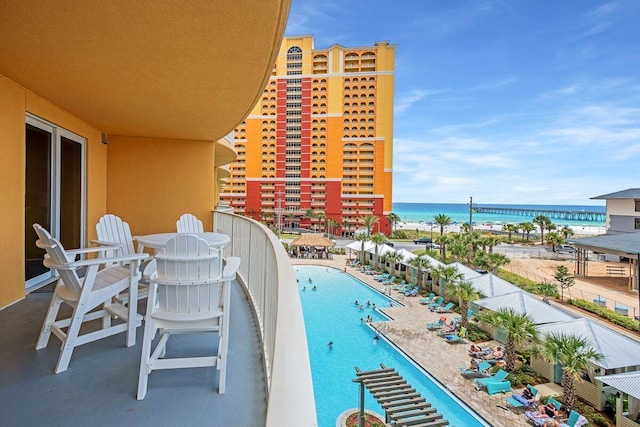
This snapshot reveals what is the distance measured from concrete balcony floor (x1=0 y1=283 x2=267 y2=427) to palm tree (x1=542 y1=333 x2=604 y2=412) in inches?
412

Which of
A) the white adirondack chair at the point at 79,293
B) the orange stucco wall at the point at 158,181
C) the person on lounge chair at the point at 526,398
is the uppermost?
the orange stucco wall at the point at 158,181

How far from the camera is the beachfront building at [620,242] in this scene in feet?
73.1

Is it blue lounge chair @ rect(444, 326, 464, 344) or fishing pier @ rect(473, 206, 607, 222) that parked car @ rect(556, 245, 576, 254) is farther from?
fishing pier @ rect(473, 206, 607, 222)

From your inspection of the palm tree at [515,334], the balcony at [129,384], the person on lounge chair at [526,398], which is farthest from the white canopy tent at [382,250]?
the balcony at [129,384]

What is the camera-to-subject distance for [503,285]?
17.9 metres

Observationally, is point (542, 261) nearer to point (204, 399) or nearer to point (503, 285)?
point (503, 285)

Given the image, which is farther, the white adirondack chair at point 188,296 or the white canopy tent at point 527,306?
the white canopy tent at point 527,306

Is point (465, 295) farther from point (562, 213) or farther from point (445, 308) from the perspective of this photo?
point (562, 213)

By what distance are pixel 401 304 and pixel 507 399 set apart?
9.18 metres

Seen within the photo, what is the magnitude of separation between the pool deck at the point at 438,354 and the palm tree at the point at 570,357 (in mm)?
1615

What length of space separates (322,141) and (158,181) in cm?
4476

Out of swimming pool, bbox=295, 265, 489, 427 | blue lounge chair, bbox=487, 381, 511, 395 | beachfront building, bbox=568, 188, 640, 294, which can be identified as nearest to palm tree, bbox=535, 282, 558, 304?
beachfront building, bbox=568, 188, 640, 294

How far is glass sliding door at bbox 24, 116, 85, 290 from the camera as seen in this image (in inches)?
182

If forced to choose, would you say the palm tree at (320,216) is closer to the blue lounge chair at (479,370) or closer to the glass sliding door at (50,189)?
the blue lounge chair at (479,370)
